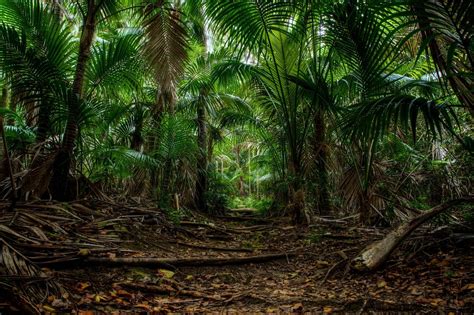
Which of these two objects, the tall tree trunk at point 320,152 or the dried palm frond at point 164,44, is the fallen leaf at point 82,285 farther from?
the tall tree trunk at point 320,152

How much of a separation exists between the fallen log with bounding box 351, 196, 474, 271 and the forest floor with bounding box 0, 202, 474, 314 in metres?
0.09

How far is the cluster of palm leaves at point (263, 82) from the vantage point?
8.23 feet

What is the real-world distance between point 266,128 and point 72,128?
4.02 m

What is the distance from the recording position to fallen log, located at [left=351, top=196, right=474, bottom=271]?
105 inches

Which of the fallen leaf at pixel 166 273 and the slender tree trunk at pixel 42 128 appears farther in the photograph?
the slender tree trunk at pixel 42 128

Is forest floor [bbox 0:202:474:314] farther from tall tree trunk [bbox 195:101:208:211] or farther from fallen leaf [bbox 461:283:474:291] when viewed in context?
tall tree trunk [bbox 195:101:208:211]

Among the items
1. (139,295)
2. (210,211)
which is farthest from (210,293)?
(210,211)

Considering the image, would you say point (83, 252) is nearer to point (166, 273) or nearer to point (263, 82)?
point (166, 273)

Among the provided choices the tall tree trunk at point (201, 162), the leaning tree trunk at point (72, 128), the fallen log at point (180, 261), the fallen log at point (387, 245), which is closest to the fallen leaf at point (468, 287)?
the fallen log at point (387, 245)

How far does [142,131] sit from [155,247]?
365cm

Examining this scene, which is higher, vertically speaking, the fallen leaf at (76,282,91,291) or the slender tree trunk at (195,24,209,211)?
the slender tree trunk at (195,24,209,211)

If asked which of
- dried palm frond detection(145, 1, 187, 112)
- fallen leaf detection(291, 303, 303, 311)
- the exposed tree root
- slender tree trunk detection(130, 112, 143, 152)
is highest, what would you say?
dried palm frond detection(145, 1, 187, 112)

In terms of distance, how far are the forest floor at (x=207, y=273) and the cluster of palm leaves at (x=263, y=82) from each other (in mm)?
886

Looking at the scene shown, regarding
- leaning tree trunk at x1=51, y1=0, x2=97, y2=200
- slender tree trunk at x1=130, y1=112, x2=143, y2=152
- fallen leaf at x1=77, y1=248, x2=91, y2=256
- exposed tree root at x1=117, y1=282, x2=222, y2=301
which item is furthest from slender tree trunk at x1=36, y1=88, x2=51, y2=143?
slender tree trunk at x1=130, y1=112, x2=143, y2=152
